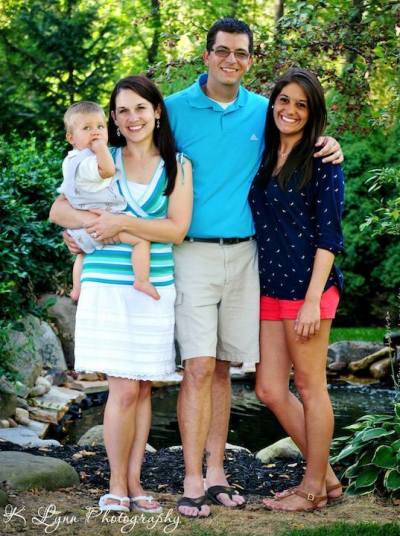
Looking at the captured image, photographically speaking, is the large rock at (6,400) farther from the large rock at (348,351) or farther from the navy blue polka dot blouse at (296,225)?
the large rock at (348,351)

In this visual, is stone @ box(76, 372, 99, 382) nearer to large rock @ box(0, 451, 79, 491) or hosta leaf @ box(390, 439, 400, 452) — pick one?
large rock @ box(0, 451, 79, 491)

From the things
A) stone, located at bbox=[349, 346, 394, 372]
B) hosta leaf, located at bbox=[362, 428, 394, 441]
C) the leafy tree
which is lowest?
stone, located at bbox=[349, 346, 394, 372]

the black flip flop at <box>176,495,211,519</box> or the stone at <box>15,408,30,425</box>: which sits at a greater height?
the black flip flop at <box>176,495,211,519</box>

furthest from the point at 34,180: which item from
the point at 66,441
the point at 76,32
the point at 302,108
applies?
the point at 76,32

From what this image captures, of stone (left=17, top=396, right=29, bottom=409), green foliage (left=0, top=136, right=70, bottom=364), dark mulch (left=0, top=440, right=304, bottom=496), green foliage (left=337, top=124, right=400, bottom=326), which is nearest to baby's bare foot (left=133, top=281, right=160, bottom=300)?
dark mulch (left=0, top=440, right=304, bottom=496)

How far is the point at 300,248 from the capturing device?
166 inches

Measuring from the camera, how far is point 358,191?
39.5 ft

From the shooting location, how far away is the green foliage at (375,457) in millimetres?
4612

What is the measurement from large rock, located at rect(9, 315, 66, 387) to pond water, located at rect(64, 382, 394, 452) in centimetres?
59

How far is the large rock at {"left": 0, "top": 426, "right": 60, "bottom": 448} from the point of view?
6348 mm

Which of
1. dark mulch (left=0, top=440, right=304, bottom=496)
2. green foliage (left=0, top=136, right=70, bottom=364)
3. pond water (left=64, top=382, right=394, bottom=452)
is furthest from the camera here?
pond water (left=64, top=382, right=394, bottom=452)

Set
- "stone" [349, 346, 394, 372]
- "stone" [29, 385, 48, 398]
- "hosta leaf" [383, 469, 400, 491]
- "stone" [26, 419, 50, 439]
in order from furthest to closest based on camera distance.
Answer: "stone" [349, 346, 394, 372]
"stone" [29, 385, 48, 398]
"stone" [26, 419, 50, 439]
"hosta leaf" [383, 469, 400, 491]

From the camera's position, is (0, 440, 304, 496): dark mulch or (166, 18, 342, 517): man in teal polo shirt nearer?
(166, 18, 342, 517): man in teal polo shirt

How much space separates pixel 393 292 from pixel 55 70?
6.78m
